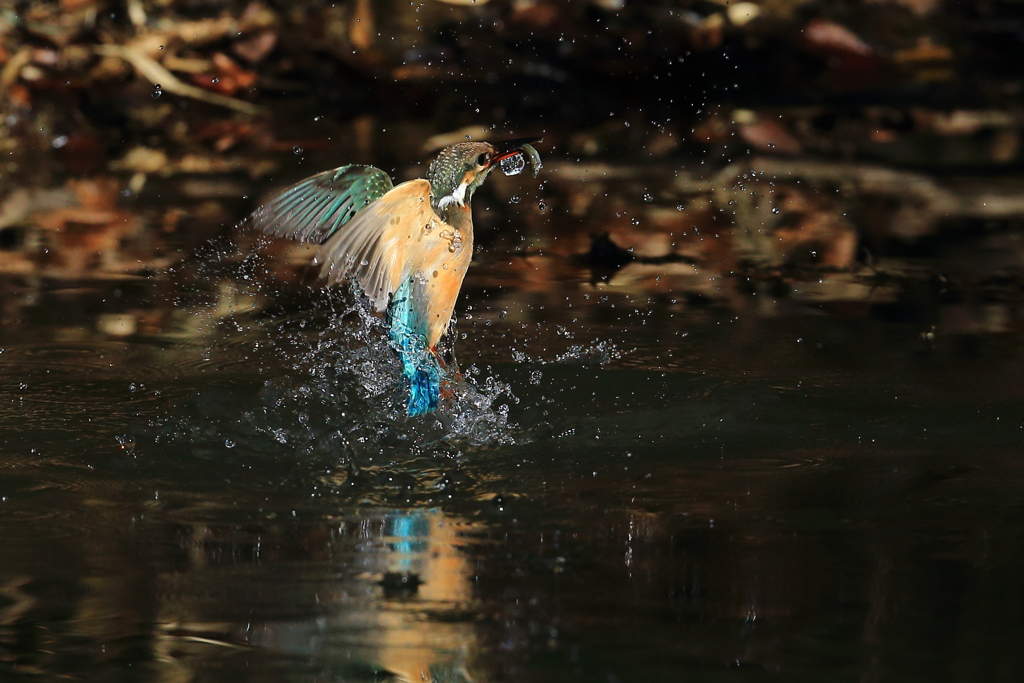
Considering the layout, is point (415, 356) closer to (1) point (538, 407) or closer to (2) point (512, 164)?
(1) point (538, 407)

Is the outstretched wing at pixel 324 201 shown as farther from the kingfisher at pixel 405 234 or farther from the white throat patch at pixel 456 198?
the white throat patch at pixel 456 198

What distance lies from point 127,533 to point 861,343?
2.04 metres

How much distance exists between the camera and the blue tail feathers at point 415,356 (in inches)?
132

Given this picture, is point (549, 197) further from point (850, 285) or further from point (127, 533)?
point (127, 533)

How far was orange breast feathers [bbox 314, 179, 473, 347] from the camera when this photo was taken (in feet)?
10.1

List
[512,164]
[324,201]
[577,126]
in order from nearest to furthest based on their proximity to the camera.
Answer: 1. [324,201]
2. [512,164]
3. [577,126]

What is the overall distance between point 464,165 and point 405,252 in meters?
0.28

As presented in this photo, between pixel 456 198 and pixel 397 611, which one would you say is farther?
pixel 456 198

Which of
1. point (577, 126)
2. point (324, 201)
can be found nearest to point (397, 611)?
point (324, 201)

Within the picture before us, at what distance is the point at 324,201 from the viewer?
3289 mm

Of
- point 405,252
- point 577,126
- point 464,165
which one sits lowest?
point 405,252

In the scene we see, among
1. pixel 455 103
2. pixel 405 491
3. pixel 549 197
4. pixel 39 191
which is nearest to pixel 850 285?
pixel 549 197

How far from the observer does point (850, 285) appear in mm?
4441

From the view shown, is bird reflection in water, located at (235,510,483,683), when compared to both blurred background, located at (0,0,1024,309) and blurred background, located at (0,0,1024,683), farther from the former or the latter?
blurred background, located at (0,0,1024,309)
